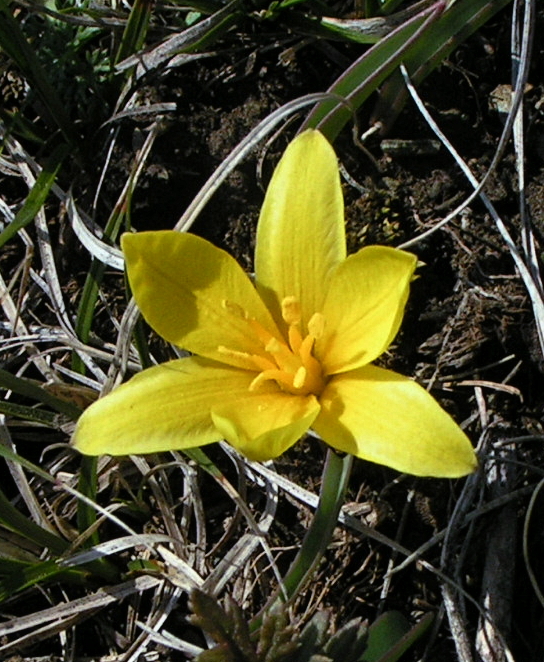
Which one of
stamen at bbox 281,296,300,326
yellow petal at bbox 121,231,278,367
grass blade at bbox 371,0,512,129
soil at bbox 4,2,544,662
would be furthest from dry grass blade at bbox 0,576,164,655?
grass blade at bbox 371,0,512,129

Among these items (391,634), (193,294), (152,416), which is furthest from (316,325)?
(391,634)

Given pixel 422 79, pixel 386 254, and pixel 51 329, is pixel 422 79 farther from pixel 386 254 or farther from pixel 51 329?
pixel 51 329

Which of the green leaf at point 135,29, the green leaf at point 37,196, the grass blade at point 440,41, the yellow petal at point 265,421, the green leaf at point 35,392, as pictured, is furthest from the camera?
the green leaf at point 135,29

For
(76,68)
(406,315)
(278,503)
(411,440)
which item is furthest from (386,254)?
(76,68)

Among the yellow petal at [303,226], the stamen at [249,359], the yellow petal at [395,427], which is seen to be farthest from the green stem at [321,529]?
the yellow petal at [303,226]

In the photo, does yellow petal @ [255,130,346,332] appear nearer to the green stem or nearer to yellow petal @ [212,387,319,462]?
yellow petal @ [212,387,319,462]

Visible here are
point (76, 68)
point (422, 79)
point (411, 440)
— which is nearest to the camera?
point (411, 440)

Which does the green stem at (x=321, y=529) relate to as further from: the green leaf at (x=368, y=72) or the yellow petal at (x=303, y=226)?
the green leaf at (x=368, y=72)
